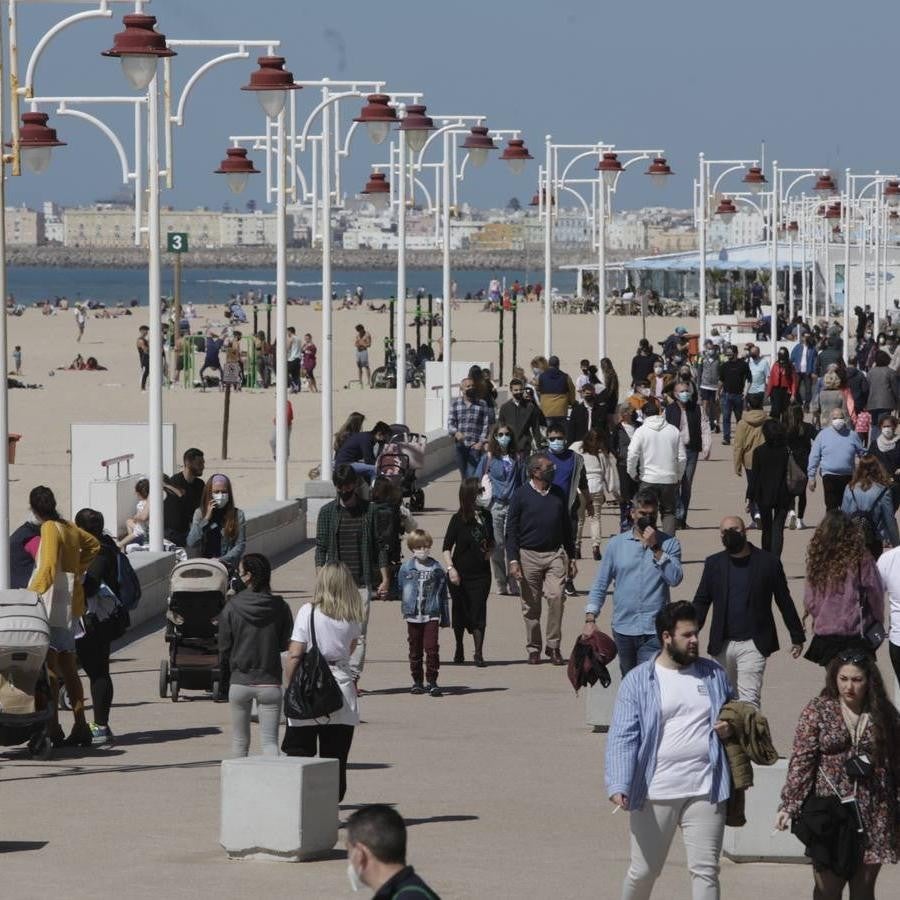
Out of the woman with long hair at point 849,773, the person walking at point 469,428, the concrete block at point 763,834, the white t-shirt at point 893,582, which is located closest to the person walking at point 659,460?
the person walking at point 469,428

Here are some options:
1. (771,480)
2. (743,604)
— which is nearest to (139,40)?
(743,604)

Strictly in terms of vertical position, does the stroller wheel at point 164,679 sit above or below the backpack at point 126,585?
below

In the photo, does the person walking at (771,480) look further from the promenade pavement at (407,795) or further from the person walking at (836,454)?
the promenade pavement at (407,795)

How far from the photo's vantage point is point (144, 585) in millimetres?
17266

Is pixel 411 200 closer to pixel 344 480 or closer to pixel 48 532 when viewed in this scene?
pixel 344 480

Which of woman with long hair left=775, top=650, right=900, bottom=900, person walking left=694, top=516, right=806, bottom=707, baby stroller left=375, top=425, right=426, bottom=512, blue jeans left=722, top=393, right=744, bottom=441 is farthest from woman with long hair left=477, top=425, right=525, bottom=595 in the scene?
blue jeans left=722, top=393, right=744, bottom=441

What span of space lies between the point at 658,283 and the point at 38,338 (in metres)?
32.7

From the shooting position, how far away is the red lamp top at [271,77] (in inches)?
781

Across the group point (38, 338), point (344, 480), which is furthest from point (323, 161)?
point (38, 338)

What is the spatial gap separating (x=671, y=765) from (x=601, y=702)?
16.8ft

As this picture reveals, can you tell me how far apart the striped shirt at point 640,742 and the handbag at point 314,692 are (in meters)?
2.39

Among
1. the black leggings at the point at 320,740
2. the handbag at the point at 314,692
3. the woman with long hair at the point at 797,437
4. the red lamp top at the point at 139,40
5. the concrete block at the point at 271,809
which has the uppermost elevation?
the red lamp top at the point at 139,40

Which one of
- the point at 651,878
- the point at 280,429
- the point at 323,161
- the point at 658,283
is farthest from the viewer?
the point at 658,283

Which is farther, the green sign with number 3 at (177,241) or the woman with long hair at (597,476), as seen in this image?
the green sign with number 3 at (177,241)
